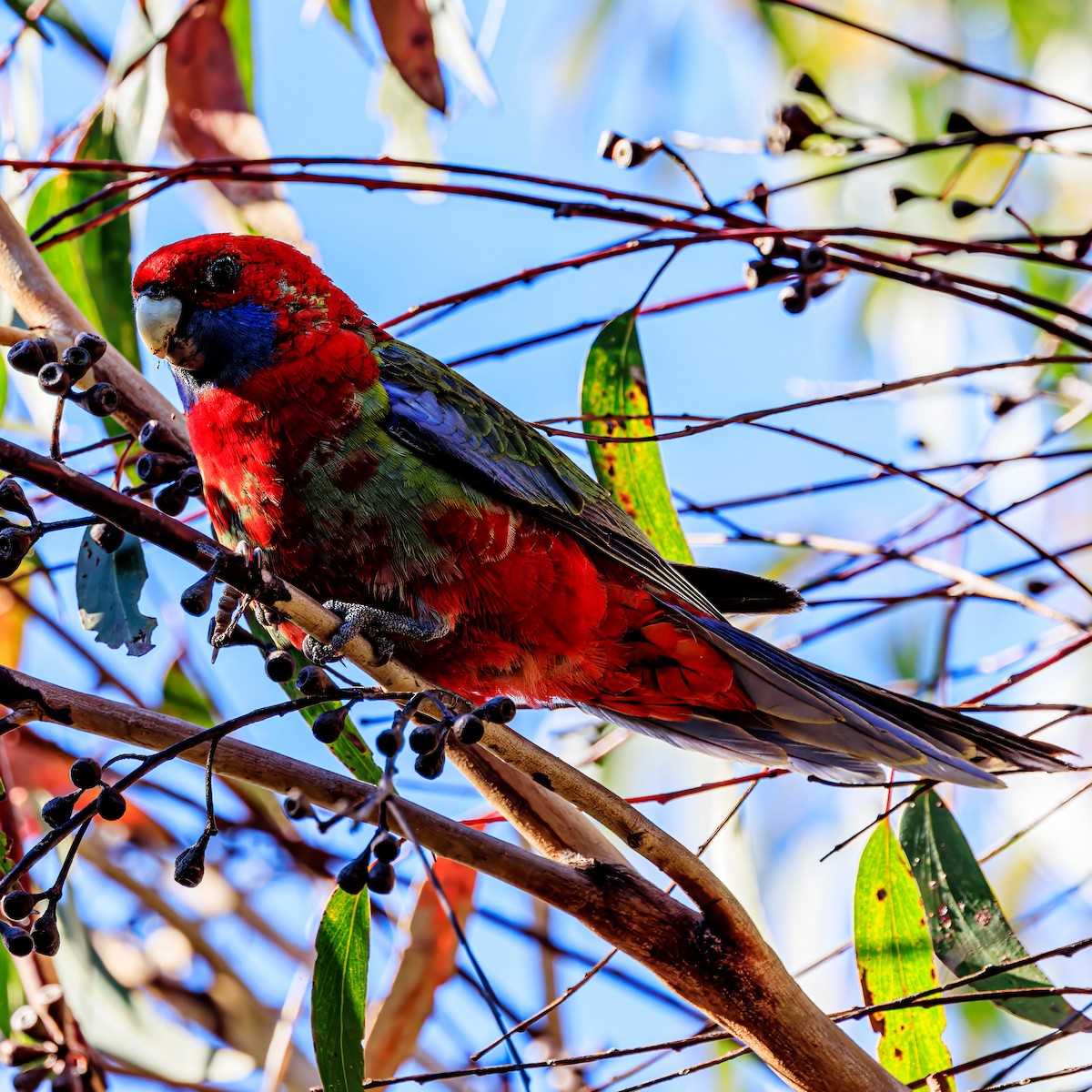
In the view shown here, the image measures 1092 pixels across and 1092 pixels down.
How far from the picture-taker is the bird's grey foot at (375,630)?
6.95ft

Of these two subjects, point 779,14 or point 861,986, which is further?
point 779,14

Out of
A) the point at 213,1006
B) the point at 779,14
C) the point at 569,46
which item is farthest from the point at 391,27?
the point at 213,1006

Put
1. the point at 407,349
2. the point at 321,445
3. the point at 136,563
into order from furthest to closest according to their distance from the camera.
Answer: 1. the point at 407,349
2. the point at 321,445
3. the point at 136,563

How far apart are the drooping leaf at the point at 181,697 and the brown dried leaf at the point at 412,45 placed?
166cm

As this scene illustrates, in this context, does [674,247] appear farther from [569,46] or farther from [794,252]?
[569,46]

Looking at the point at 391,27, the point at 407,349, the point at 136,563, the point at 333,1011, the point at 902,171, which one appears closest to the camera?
the point at 333,1011

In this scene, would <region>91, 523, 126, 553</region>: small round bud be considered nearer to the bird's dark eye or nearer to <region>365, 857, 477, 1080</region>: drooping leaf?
the bird's dark eye

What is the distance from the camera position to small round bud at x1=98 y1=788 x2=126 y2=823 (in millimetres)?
1626

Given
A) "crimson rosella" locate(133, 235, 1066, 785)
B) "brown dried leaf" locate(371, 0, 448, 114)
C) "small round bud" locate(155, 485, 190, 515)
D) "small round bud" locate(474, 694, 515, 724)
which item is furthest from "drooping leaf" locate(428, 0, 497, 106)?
"small round bud" locate(474, 694, 515, 724)

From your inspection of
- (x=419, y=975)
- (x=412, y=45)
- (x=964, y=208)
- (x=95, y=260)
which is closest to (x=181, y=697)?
(x=419, y=975)

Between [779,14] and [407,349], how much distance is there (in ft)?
10.1

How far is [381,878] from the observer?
5.28 ft

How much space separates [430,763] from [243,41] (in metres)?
2.55

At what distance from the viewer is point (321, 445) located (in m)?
2.36
